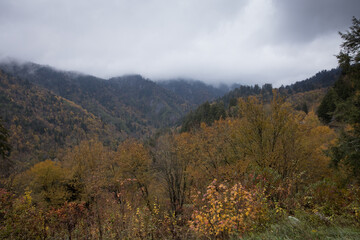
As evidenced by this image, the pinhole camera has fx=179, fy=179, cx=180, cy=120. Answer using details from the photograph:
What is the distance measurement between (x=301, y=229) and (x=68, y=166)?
3646cm

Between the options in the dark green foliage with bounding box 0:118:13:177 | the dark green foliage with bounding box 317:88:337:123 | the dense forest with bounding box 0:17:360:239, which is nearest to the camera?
the dense forest with bounding box 0:17:360:239

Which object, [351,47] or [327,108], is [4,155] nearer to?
[351,47]

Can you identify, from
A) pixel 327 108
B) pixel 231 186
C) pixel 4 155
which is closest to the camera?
pixel 231 186

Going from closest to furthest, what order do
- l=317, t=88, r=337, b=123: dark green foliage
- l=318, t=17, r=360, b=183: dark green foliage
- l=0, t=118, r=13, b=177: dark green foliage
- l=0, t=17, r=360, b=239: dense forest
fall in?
l=0, t=17, r=360, b=239: dense forest → l=318, t=17, r=360, b=183: dark green foliage → l=0, t=118, r=13, b=177: dark green foliage → l=317, t=88, r=337, b=123: dark green foliage

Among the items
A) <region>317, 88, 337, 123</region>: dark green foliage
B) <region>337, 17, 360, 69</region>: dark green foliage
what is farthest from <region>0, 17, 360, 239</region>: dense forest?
<region>317, 88, 337, 123</region>: dark green foliage

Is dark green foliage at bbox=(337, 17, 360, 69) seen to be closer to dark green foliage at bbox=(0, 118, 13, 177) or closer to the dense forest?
the dense forest

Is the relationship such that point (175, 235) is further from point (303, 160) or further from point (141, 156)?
point (141, 156)

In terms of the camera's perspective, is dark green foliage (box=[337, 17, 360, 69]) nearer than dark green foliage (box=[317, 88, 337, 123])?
Yes

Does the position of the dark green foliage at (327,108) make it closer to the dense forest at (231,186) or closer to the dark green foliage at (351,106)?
the dense forest at (231,186)

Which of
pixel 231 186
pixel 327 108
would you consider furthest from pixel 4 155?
pixel 327 108

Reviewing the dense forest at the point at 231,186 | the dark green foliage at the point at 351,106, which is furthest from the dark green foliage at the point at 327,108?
the dark green foliage at the point at 351,106

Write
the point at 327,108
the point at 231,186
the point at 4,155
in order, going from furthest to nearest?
the point at 327,108
the point at 4,155
the point at 231,186

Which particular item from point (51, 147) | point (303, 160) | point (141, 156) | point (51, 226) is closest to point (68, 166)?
point (141, 156)

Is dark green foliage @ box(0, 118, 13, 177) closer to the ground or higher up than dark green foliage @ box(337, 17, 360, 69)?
closer to the ground
